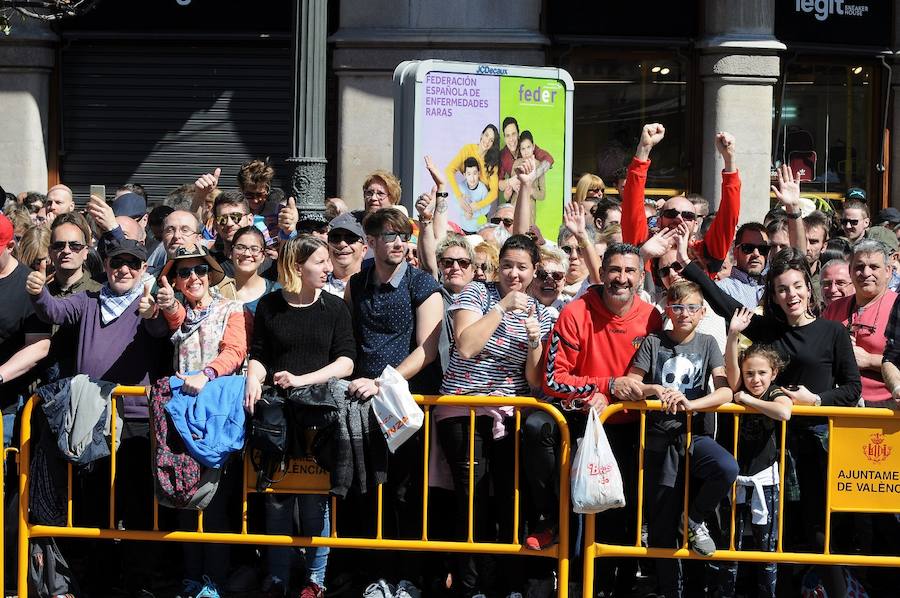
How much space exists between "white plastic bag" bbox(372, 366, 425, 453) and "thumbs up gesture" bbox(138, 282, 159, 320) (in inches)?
51.7

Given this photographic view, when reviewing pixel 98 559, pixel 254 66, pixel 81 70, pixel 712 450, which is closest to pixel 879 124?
pixel 254 66

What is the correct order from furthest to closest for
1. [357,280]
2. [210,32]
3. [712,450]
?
[210,32] → [357,280] → [712,450]

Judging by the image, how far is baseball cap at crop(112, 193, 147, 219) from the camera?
11.8 meters

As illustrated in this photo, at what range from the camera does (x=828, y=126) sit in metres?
17.0

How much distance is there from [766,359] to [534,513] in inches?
59.3

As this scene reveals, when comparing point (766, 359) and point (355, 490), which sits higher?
point (766, 359)

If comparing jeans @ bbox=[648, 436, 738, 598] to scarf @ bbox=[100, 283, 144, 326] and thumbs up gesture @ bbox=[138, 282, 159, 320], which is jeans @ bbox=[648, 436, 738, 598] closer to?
thumbs up gesture @ bbox=[138, 282, 159, 320]

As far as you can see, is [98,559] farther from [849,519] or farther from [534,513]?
[849,519]

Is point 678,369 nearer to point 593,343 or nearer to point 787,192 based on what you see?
point 593,343

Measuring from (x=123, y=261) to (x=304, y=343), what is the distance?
1.16 meters

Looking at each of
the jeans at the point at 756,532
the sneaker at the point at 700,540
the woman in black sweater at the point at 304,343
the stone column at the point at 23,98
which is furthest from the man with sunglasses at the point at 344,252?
the stone column at the point at 23,98

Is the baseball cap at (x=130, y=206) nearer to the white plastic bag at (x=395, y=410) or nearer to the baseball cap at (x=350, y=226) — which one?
the baseball cap at (x=350, y=226)

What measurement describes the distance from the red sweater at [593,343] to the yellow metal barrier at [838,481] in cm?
25

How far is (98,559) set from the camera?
7.79 m
